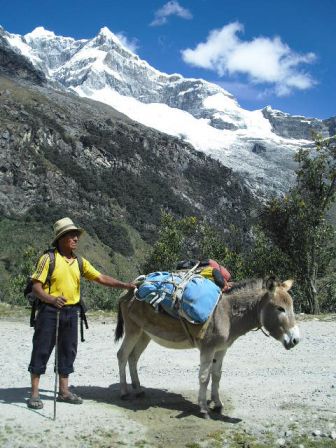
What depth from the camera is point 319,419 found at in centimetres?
799

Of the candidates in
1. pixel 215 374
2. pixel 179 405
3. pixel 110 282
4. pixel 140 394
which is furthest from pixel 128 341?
pixel 215 374

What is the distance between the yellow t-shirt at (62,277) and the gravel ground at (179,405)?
1789 millimetres

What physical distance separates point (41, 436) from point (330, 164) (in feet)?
84.4

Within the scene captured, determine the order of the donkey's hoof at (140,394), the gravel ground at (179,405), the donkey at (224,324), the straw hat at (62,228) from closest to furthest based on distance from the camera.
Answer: the gravel ground at (179,405), the donkey at (224,324), the straw hat at (62,228), the donkey's hoof at (140,394)

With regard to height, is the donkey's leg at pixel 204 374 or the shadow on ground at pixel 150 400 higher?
the donkey's leg at pixel 204 374

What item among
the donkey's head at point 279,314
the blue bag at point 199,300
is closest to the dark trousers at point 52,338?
the blue bag at point 199,300

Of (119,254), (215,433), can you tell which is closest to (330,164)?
(215,433)

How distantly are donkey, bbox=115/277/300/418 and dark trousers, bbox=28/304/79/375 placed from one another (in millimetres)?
1269

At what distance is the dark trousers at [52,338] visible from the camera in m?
7.97

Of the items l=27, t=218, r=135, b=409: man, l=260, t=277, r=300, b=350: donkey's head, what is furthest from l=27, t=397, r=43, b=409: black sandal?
l=260, t=277, r=300, b=350: donkey's head

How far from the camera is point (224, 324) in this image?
8.20 m

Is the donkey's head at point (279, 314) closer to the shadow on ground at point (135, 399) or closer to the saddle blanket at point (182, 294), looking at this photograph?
the saddle blanket at point (182, 294)

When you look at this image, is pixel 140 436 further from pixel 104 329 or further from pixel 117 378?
pixel 104 329

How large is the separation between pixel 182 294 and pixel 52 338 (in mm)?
2217
